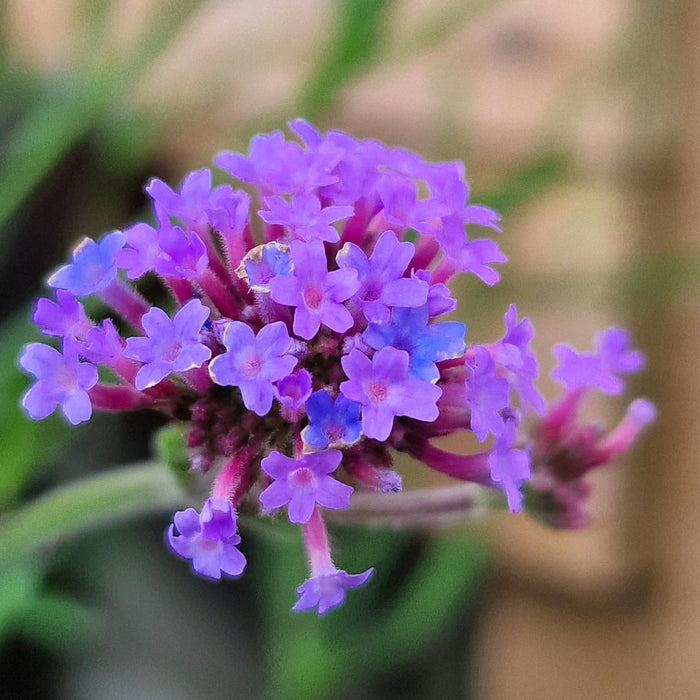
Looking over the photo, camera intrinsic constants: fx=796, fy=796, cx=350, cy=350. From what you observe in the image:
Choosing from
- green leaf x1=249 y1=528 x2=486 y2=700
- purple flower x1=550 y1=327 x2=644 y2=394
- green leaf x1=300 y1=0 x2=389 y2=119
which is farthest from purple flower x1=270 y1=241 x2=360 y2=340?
green leaf x1=249 y1=528 x2=486 y2=700

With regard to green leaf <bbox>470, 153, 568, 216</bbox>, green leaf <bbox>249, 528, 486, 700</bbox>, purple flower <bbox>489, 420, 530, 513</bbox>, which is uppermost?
purple flower <bbox>489, 420, 530, 513</bbox>

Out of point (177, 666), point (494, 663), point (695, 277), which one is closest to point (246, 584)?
point (177, 666)

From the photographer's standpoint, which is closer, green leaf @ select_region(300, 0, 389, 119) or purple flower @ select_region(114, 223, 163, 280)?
purple flower @ select_region(114, 223, 163, 280)

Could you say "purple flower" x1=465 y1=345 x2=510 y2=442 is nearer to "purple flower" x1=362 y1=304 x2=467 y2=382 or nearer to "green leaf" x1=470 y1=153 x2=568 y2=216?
"purple flower" x1=362 y1=304 x2=467 y2=382

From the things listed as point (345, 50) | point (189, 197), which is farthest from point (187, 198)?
point (345, 50)

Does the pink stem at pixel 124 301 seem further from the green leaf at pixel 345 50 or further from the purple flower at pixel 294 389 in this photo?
the green leaf at pixel 345 50

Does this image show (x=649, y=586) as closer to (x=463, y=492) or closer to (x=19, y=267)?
(x=463, y=492)

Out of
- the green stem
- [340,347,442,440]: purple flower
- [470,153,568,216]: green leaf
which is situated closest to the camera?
[340,347,442,440]: purple flower
